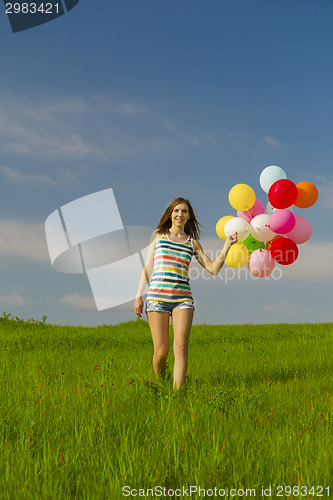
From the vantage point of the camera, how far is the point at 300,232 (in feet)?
23.8

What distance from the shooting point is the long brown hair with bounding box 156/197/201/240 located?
5.12 metres

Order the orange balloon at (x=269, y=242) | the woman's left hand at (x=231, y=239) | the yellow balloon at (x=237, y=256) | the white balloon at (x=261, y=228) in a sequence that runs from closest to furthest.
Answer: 1. the woman's left hand at (x=231, y=239)
2. the white balloon at (x=261, y=228)
3. the yellow balloon at (x=237, y=256)
4. the orange balloon at (x=269, y=242)

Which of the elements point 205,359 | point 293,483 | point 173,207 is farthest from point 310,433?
point 205,359

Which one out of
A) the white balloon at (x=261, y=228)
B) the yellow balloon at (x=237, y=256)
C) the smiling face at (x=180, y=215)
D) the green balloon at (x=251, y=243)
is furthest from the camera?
the green balloon at (x=251, y=243)

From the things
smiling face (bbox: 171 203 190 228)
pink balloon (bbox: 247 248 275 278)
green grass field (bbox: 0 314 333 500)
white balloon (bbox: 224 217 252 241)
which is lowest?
green grass field (bbox: 0 314 333 500)

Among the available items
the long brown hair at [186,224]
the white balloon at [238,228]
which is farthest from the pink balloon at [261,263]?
the long brown hair at [186,224]

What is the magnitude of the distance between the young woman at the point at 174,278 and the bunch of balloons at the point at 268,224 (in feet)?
→ 6.08

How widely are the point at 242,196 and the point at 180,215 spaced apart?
8.20ft

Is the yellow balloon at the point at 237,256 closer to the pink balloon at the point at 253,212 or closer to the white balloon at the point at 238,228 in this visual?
the white balloon at the point at 238,228

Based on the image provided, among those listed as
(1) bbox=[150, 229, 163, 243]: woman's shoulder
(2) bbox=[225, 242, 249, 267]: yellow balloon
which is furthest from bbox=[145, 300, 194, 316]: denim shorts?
(2) bbox=[225, 242, 249, 267]: yellow balloon

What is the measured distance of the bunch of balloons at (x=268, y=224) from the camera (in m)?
6.88

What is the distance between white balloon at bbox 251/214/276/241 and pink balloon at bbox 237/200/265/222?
0.40 m

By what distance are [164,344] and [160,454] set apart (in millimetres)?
1845

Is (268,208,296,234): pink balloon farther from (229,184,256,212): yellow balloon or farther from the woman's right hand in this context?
the woman's right hand
